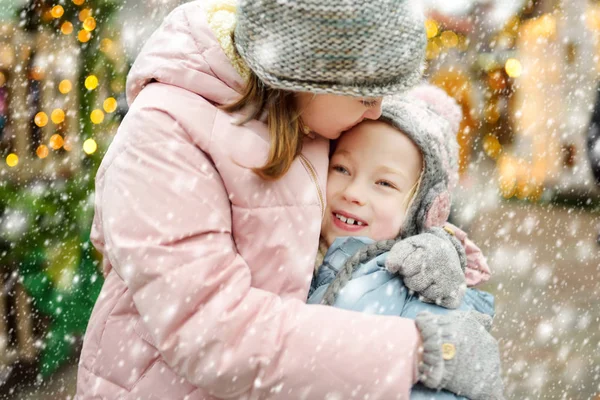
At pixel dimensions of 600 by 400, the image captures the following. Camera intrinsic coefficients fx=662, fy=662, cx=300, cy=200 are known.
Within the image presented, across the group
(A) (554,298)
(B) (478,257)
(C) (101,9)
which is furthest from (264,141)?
(A) (554,298)

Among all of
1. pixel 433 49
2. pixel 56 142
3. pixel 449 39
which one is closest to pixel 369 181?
pixel 56 142

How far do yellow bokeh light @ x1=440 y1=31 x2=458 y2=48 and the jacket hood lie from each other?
846 cm

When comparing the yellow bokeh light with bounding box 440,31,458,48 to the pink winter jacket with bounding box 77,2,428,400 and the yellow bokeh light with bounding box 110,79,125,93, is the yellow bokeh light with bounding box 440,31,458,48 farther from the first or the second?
the pink winter jacket with bounding box 77,2,428,400

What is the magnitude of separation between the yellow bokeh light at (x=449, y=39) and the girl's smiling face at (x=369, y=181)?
8.09 meters

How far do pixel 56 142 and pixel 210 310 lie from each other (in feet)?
8.46

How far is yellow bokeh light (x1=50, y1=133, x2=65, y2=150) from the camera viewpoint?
3809 mm

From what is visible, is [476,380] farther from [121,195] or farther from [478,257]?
[121,195]

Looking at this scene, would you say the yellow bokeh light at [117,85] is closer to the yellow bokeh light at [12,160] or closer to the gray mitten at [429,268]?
the yellow bokeh light at [12,160]

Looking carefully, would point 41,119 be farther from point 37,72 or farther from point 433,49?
point 433,49

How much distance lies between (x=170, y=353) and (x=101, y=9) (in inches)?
102

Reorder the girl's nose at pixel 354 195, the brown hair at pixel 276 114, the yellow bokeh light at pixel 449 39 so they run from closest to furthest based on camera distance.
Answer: the brown hair at pixel 276 114, the girl's nose at pixel 354 195, the yellow bokeh light at pixel 449 39

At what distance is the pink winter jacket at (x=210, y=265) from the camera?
1606 millimetres

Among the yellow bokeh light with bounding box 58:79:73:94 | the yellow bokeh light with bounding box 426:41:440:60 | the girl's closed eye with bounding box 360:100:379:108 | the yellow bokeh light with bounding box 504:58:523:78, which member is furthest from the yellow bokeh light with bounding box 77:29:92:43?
the yellow bokeh light with bounding box 504:58:523:78

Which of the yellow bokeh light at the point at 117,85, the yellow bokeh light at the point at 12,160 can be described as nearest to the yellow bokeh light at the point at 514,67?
the yellow bokeh light at the point at 117,85
